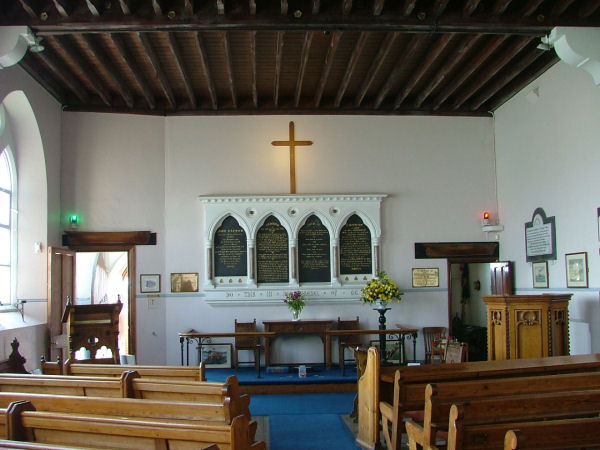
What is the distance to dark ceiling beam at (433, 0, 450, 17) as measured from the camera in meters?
6.54

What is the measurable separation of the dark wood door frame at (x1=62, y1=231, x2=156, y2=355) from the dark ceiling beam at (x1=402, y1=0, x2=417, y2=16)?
552 cm

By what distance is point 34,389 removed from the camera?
4352mm

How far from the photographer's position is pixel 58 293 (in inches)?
359

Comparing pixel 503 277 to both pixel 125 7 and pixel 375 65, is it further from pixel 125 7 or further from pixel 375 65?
pixel 125 7

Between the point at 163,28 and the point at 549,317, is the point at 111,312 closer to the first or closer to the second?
the point at 163,28

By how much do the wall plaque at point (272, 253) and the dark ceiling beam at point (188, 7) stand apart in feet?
13.9

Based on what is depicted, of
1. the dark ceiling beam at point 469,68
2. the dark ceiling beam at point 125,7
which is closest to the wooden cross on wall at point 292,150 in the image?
the dark ceiling beam at point 469,68

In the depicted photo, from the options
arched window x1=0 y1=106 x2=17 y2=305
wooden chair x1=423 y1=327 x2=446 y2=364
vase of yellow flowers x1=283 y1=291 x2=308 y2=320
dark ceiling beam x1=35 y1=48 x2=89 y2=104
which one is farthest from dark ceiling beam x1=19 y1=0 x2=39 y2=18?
wooden chair x1=423 y1=327 x2=446 y2=364

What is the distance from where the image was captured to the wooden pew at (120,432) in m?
2.30

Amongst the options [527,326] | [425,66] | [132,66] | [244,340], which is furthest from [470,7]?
[244,340]

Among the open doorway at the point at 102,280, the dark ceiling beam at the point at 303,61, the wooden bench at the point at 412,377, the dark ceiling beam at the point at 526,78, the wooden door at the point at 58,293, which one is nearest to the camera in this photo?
the wooden bench at the point at 412,377

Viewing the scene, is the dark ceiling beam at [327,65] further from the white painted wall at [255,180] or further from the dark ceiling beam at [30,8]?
the dark ceiling beam at [30,8]

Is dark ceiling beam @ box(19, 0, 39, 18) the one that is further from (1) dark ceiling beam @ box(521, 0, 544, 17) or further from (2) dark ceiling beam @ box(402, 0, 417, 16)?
(1) dark ceiling beam @ box(521, 0, 544, 17)

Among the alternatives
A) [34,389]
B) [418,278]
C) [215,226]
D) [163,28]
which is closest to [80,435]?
Result: [34,389]
